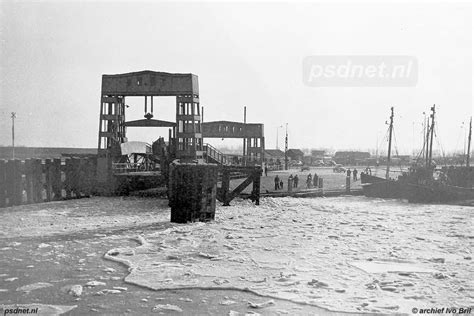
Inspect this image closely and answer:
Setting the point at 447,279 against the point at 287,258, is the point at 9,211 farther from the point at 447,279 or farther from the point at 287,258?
the point at 447,279

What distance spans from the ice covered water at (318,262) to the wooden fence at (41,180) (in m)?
8.05

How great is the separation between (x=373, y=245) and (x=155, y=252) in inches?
189

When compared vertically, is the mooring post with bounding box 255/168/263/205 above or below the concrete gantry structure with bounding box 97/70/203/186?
below

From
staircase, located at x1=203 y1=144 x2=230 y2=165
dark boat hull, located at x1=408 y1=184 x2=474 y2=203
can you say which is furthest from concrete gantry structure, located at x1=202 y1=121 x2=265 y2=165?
dark boat hull, located at x1=408 y1=184 x2=474 y2=203

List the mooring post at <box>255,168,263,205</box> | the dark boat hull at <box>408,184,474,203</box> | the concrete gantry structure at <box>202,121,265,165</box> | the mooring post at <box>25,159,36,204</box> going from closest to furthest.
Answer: the mooring post at <box>25,159,36,204</box>
the mooring post at <box>255,168,263,205</box>
the dark boat hull at <box>408,184,474,203</box>
the concrete gantry structure at <box>202,121,265,165</box>

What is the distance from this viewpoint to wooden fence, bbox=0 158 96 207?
15.6 meters

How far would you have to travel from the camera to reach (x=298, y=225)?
12.4 metres

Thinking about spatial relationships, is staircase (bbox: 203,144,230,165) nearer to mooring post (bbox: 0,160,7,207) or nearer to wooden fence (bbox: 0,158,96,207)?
wooden fence (bbox: 0,158,96,207)

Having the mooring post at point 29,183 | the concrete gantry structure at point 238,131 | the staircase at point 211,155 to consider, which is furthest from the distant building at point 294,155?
the mooring post at point 29,183

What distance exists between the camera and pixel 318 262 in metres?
7.80

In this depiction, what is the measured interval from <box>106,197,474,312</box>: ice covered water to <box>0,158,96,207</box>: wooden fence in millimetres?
8048

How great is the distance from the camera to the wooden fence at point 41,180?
15.6 metres

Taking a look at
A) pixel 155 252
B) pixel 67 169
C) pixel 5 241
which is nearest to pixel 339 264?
pixel 155 252

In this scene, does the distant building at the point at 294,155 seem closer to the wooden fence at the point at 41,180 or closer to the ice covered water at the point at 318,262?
the wooden fence at the point at 41,180
